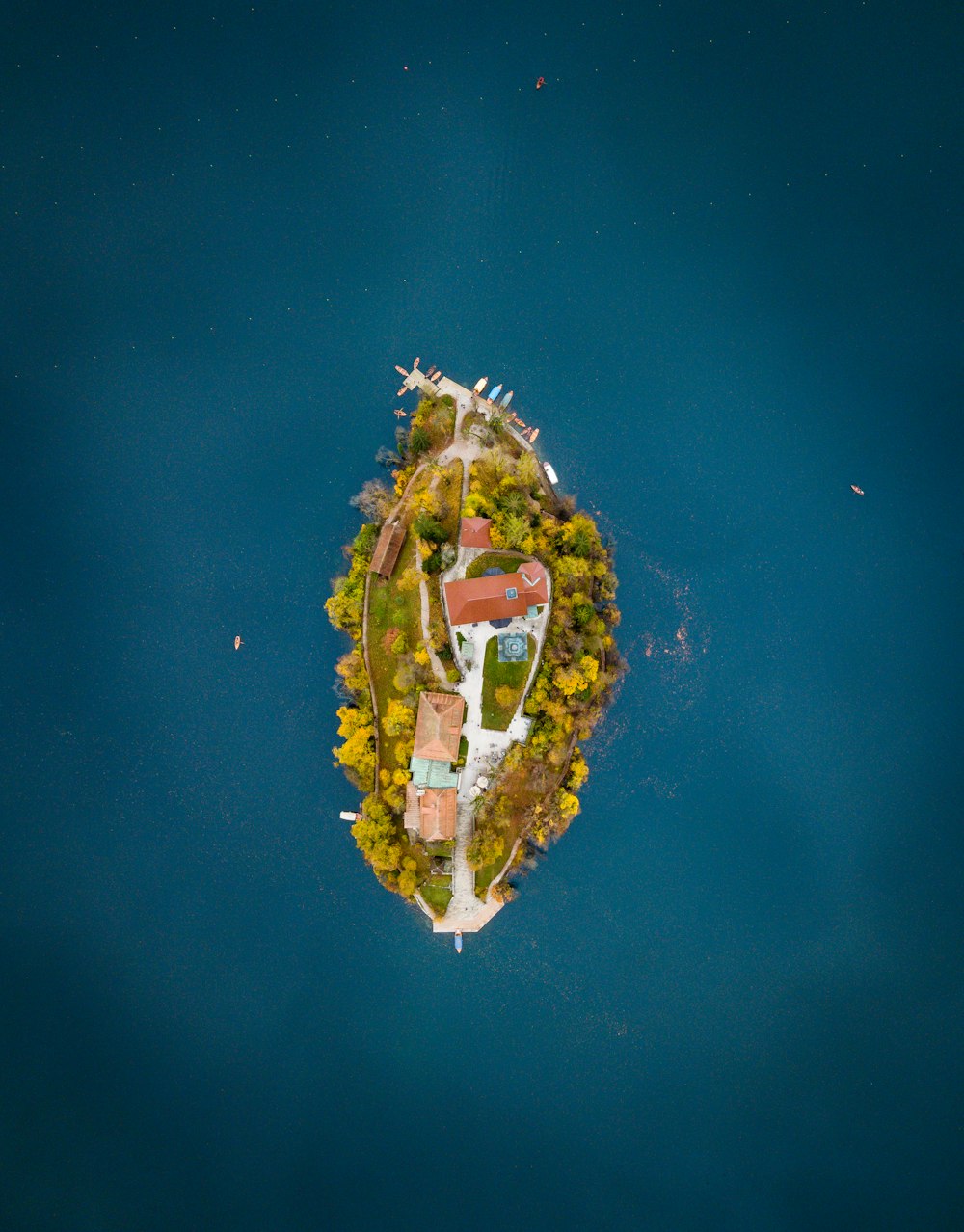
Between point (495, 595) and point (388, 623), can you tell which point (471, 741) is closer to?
point (388, 623)

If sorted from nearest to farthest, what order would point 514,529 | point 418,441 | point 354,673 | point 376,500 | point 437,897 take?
point 514,529
point 354,673
point 437,897
point 418,441
point 376,500

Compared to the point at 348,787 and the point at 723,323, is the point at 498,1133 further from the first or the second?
the point at 723,323

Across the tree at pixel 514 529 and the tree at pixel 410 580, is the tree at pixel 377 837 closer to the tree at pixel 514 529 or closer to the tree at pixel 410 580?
the tree at pixel 410 580

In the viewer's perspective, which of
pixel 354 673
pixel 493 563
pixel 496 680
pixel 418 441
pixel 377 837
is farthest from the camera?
pixel 418 441

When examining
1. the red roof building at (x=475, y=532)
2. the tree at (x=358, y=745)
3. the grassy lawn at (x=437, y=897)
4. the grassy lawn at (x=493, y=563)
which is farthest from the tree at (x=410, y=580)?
the grassy lawn at (x=437, y=897)

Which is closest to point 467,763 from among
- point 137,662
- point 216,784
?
point 216,784

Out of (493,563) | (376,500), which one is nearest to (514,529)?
(493,563)
